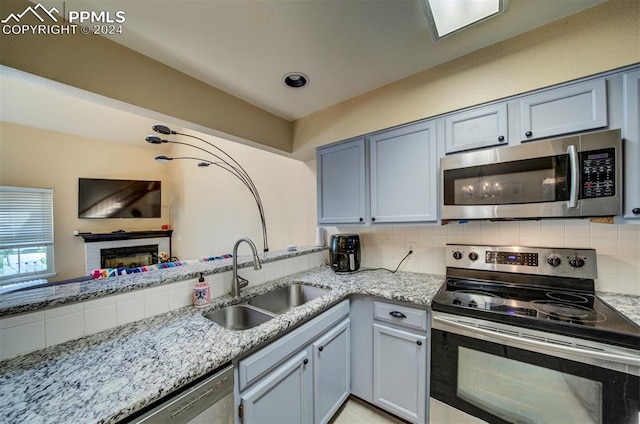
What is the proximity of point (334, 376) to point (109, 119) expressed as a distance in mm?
5463

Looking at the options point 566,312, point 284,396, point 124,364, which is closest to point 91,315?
point 124,364

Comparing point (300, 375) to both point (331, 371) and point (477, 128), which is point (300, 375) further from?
point (477, 128)

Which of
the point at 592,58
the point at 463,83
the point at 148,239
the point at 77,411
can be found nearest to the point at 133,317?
the point at 77,411

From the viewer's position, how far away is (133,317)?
1.16 m

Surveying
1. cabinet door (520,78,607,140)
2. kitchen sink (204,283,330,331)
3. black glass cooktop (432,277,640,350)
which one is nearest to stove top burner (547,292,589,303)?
black glass cooktop (432,277,640,350)

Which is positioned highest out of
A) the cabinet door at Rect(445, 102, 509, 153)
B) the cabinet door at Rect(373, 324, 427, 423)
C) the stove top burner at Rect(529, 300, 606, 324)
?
the cabinet door at Rect(445, 102, 509, 153)

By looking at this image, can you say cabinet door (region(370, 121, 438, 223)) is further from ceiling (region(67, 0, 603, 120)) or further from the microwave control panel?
the microwave control panel

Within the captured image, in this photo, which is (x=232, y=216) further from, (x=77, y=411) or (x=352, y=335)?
(x=77, y=411)

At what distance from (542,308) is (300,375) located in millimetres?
1351

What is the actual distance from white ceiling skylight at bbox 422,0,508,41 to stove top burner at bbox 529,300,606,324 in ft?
4.92

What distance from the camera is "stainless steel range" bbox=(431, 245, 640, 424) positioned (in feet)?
3.03

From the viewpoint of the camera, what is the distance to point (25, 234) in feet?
12.6

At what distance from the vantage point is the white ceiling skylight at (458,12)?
40.9 inches

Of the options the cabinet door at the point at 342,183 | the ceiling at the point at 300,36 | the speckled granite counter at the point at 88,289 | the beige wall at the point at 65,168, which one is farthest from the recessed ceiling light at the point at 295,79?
the beige wall at the point at 65,168
